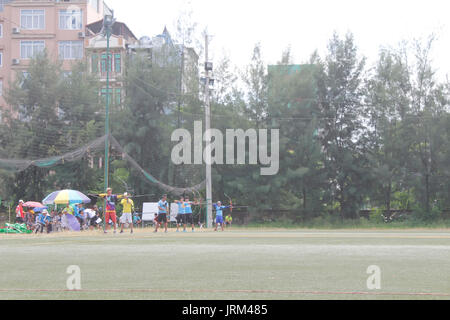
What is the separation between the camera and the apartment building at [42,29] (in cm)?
7269

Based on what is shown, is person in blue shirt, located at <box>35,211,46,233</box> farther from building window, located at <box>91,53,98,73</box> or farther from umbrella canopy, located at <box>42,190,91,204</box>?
building window, located at <box>91,53,98,73</box>

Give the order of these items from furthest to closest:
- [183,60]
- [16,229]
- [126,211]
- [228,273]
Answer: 1. [183,60]
2. [16,229]
3. [126,211]
4. [228,273]

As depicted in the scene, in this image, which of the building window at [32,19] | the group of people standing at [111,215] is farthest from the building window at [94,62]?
the group of people standing at [111,215]

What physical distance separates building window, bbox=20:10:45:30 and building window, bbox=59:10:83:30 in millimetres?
2187

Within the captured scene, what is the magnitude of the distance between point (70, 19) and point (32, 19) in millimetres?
4426

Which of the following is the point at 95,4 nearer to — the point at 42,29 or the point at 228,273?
the point at 42,29

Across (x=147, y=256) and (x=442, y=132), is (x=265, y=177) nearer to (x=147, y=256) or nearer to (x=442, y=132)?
(x=442, y=132)

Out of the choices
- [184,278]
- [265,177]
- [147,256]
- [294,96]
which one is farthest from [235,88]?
[184,278]

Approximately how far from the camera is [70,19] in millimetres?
73562

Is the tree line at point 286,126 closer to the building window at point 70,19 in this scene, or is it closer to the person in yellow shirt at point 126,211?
the building window at point 70,19

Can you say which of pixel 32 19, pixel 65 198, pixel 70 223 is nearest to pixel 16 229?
pixel 70 223

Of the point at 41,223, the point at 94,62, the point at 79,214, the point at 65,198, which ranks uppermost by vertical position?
the point at 94,62

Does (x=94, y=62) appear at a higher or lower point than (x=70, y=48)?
lower

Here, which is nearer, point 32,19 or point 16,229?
point 16,229
